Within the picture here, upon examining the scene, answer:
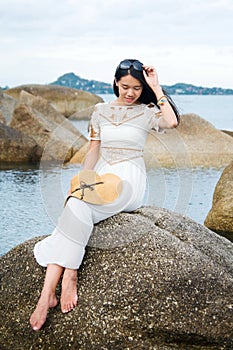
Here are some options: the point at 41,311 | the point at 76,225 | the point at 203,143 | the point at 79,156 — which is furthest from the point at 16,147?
the point at 41,311

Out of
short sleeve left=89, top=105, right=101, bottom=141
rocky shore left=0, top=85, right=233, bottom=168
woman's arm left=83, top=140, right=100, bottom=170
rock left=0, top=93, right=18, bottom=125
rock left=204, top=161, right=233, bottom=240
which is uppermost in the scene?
short sleeve left=89, top=105, right=101, bottom=141

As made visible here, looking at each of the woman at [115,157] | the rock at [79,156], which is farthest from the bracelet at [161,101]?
the rock at [79,156]

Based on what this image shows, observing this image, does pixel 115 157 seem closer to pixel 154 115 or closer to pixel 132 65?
pixel 154 115

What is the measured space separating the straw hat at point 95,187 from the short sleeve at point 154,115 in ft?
1.53

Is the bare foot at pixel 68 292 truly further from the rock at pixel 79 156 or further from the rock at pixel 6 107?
the rock at pixel 6 107

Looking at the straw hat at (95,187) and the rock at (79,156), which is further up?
the straw hat at (95,187)

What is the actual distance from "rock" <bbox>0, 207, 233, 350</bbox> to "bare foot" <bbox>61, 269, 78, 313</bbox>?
4 centimetres

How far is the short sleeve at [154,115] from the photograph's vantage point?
16.0ft

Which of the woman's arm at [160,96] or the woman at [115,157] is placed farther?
the woman's arm at [160,96]

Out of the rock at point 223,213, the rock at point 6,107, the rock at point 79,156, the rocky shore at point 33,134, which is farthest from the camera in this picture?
the rock at point 6,107

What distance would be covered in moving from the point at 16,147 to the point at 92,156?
33.0ft

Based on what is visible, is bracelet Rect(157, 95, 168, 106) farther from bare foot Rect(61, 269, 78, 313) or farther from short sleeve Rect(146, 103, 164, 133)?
bare foot Rect(61, 269, 78, 313)

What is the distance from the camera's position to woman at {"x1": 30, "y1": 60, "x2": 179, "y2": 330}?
443 cm

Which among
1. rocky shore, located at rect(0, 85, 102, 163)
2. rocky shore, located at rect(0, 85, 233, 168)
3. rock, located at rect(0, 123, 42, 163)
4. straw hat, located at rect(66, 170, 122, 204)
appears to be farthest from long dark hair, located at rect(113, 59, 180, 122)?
rock, located at rect(0, 123, 42, 163)
